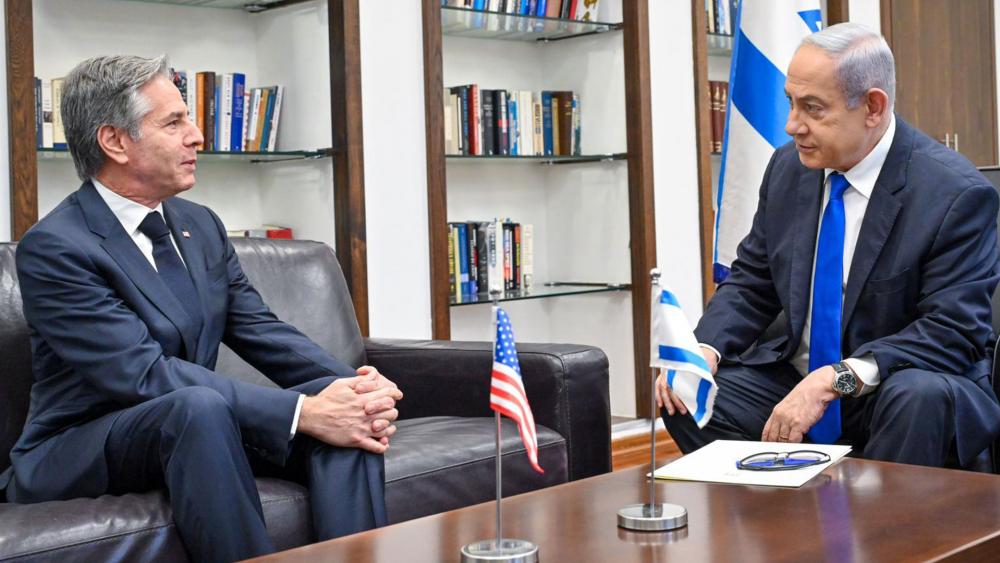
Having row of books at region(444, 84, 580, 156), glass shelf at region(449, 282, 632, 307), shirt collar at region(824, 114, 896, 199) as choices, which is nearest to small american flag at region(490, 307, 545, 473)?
shirt collar at region(824, 114, 896, 199)

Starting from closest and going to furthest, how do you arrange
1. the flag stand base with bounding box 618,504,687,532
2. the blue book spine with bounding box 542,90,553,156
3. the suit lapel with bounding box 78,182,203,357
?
the flag stand base with bounding box 618,504,687,532 → the suit lapel with bounding box 78,182,203,357 → the blue book spine with bounding box 542,90,553,156

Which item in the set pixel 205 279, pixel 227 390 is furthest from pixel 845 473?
pixel 205 279

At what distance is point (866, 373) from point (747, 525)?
0.84 metres

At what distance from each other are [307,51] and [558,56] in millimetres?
1184

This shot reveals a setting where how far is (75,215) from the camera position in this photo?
2229 millimetres

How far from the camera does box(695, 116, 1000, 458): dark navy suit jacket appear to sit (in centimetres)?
236

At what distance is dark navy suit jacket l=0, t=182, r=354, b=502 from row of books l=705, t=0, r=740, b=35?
2952mm

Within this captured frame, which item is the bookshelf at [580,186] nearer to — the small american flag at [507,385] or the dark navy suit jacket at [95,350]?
the dark navy suit jacket at [95,350]

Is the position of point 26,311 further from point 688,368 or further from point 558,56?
point 558,56

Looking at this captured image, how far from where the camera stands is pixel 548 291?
437cm

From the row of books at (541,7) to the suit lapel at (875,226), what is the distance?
6.25 ft

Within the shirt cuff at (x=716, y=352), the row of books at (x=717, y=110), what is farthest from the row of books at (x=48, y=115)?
the row of books at (x=717, y=110)

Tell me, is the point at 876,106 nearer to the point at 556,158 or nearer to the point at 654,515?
the point at 654,515

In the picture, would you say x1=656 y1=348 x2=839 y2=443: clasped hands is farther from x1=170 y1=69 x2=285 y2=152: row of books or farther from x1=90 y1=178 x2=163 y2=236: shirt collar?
x1=170 y1=69 x2=285 y2=152: row of books
